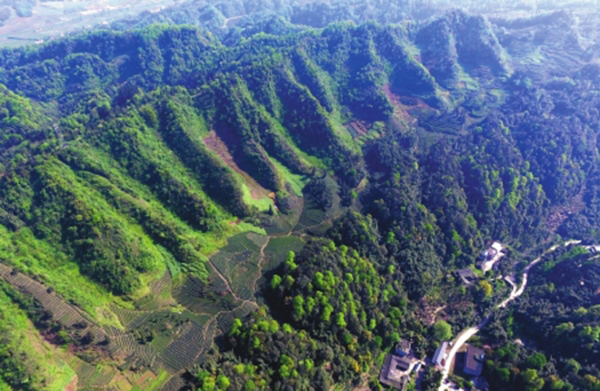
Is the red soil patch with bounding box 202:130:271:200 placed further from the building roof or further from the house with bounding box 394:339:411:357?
the house with bounding box 394:339:411:357

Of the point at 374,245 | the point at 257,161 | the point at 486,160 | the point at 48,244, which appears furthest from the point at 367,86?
the point at 48,244

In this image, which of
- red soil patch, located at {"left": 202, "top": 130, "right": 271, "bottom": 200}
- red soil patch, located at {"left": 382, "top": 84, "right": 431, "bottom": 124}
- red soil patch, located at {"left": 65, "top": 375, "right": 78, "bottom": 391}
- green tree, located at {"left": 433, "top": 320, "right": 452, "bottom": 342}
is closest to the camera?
red soil patch, located at {"left": 65, "top": 375, "right": 78, "bottom": 391}

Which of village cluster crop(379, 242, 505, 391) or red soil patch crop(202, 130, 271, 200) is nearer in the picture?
village cluster crop(379, 242, 505, 391)

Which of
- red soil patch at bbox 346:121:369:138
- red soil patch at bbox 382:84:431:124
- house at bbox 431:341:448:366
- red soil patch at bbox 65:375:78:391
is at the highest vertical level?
red soil patch at bbox 382:84:431:124

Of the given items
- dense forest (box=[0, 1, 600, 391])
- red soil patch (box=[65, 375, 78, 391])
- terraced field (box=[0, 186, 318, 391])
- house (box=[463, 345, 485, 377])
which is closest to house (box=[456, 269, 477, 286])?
dense forest (box=[0, 1, 600, 391])

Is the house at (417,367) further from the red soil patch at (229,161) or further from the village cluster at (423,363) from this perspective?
the red soil patch at (229,161)

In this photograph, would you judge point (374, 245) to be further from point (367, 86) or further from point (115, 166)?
point (367, 86)

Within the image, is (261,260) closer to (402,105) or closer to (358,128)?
(358,128)

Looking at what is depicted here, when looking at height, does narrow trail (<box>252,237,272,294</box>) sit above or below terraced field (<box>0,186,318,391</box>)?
above
